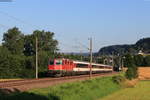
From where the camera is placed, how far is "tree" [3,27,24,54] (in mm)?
111969

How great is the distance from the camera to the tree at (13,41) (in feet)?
367

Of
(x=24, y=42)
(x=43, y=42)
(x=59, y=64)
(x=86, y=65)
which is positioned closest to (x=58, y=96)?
(x=59, y=64)

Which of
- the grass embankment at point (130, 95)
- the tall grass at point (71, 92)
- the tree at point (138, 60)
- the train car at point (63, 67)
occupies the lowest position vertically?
the grass embankment at point (130, 95)

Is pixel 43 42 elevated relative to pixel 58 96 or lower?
elevated

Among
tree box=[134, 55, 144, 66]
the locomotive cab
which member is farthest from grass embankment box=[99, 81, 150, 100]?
tree box=[134, 55, 144, 66]

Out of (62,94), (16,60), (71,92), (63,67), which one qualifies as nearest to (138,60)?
(16,60)

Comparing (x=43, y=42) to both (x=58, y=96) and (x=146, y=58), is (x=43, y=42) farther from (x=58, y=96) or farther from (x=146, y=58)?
(x=58, y=96)

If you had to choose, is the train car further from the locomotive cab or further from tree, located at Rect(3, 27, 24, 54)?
tree, located at Rect(3, 27, 24, 54)

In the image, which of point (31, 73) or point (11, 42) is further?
point (11, 42)

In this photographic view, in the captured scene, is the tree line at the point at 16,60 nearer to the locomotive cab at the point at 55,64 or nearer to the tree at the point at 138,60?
the locomotive cab at the point at 55,64

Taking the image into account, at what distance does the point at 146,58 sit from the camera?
170m

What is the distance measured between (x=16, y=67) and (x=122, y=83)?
21.2 meters

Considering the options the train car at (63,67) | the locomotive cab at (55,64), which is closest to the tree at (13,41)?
the train car at (63,67)

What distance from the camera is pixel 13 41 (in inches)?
4500
